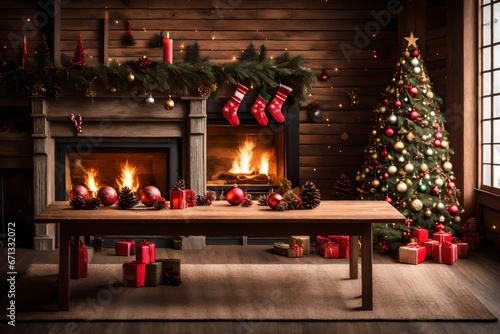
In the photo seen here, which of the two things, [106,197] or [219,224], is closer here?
[219,224]

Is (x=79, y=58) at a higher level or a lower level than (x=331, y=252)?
higher

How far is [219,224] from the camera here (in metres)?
4.75

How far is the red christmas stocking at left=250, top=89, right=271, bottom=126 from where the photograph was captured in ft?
23.0

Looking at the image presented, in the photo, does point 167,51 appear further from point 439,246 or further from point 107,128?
point 439,246

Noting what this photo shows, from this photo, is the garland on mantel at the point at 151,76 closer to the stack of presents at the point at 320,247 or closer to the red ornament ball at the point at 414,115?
the red ornament ball at the point at 414,115

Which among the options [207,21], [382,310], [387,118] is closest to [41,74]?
[207,21]

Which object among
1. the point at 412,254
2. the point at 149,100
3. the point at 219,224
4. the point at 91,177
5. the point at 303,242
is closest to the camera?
the point at 219,224

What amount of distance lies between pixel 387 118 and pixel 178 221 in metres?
2.91

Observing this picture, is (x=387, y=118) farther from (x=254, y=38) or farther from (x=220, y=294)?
(x=220, y=294)

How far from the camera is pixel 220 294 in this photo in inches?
202

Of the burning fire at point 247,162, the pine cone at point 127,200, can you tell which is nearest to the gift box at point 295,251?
the burning fire at point 247,162

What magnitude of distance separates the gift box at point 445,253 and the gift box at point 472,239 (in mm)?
573
